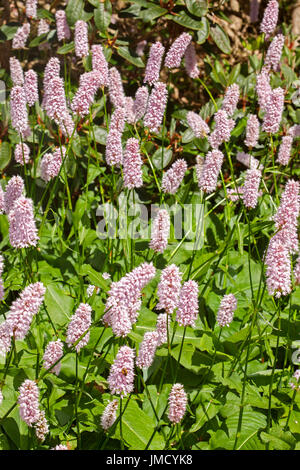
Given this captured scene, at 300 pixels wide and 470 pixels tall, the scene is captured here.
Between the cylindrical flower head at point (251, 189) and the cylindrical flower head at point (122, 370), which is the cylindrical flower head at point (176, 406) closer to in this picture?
the cylindrical flower head at point (122, 370)

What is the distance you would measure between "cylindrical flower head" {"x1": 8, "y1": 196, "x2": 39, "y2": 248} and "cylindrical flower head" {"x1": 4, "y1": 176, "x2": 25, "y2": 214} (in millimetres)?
401

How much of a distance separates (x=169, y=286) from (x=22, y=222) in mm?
417

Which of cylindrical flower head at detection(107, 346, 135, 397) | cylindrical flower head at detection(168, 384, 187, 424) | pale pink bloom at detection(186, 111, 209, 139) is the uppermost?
pale pink bloom at detection(186, 111, 209, 139)

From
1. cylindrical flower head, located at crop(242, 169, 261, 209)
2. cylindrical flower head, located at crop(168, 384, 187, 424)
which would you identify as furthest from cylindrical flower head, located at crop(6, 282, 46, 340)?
cylindrical flower head, located at crop(242, 169, 261, 209)

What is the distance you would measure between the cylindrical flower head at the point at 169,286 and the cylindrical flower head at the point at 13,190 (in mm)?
744

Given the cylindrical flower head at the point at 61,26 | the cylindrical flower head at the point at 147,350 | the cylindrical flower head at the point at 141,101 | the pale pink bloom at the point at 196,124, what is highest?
the cylindrical flower head at the point at 61,26

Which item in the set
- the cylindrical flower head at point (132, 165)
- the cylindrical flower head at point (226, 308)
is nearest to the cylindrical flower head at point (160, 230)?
the cylindrical flower head at point (132, 165)

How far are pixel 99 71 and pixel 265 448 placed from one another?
1.47 meters

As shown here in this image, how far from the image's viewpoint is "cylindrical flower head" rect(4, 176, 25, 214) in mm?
2049

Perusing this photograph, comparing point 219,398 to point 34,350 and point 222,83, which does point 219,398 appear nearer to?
point 34,350

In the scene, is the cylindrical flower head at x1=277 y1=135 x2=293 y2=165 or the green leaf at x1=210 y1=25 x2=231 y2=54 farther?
Answer: the green leaf at x1=210 y1=25 x2=231 y2=54

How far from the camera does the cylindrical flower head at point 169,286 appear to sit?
4.95ft

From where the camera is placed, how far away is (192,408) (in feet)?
6.72

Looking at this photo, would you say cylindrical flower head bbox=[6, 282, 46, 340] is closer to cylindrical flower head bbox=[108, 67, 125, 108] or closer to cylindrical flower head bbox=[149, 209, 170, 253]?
cylindrical flower head bbox=[149, 209, 170, 253]
